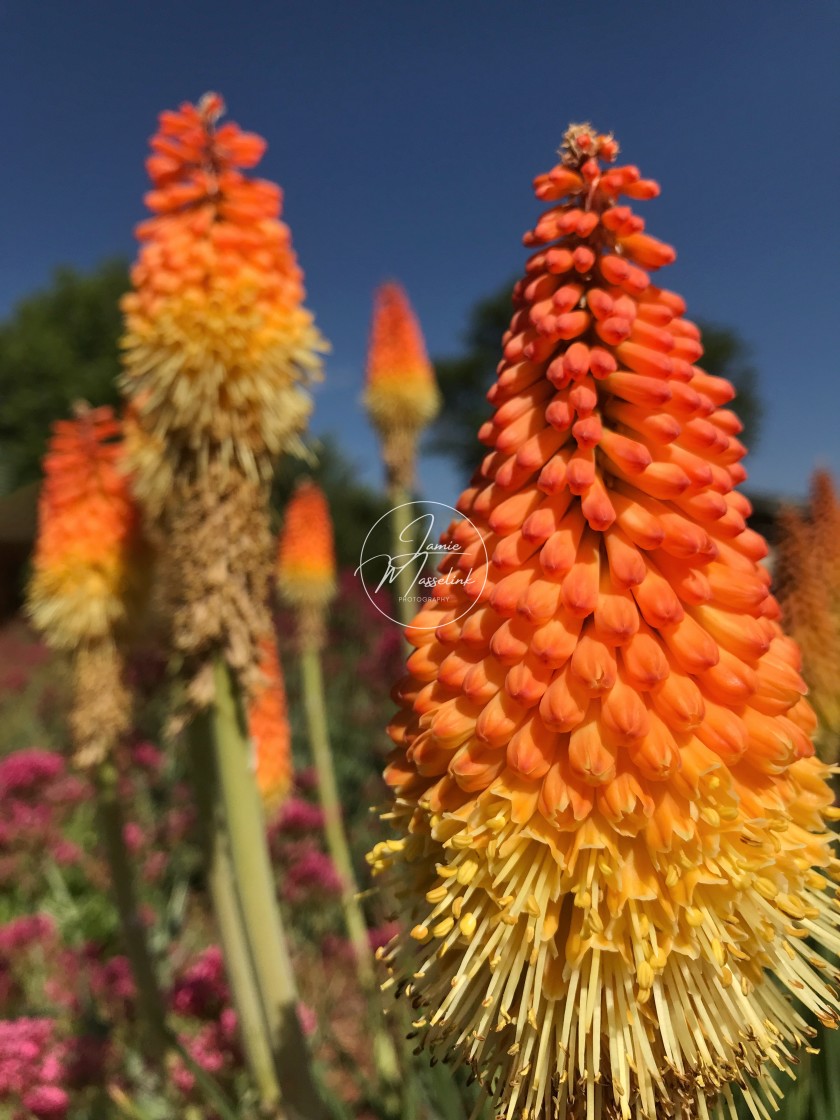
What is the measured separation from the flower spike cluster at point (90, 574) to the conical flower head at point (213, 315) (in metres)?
0.64

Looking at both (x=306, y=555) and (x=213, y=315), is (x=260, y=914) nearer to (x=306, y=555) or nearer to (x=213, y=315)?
(x=213, y=315)

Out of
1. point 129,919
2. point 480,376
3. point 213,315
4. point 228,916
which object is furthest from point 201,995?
point 480,376

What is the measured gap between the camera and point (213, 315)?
2178 millimetres

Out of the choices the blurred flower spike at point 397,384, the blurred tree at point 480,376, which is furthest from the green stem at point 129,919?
the blurred tree at point 480,376

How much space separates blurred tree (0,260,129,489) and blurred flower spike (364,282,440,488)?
19838mm

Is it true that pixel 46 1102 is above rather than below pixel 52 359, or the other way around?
below

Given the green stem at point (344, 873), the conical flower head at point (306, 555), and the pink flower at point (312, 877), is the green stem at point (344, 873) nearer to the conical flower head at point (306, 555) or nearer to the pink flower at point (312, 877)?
the pink flower at point (312, 877)

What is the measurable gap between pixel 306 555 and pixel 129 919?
3.35 m

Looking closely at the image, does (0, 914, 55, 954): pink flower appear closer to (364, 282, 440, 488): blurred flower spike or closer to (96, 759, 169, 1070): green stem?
(96, 759, 169, 1070): green stem

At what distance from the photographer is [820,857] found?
1173 mm

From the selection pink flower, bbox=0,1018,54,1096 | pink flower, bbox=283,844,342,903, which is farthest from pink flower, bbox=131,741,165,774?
pink flower, bbox=0,1018,54,1096

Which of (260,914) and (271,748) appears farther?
(271,748)

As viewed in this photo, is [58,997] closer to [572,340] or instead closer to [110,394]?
[572,340]

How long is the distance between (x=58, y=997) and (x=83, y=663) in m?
2.40
